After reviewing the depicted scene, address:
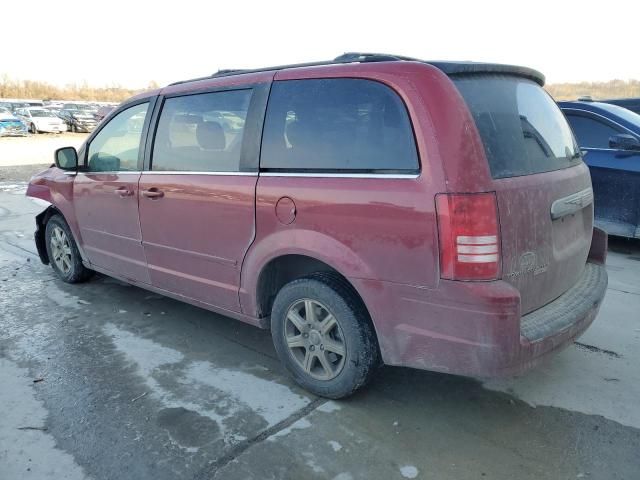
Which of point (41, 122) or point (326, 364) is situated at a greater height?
point (41, 122)

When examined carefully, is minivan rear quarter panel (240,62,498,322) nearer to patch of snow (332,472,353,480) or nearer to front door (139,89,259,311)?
front door (139,89,259,311)

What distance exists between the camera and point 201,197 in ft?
11.3

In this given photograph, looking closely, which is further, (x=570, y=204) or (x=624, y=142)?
(x=624, y=142)

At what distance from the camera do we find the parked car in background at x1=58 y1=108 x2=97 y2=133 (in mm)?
29917

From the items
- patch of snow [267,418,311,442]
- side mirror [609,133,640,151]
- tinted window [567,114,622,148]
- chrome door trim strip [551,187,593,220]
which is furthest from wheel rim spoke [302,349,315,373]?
tinted window [567,114,622,148]

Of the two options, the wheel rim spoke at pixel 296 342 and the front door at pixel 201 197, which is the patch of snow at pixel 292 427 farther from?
the front door at pixel 201 197

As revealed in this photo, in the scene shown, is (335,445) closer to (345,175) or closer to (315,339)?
(315,339)

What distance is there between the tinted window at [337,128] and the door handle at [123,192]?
1.38 m

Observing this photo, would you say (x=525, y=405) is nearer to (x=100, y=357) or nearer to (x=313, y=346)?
(x=313, y=346)

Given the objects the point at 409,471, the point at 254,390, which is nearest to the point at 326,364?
the point at 254,390

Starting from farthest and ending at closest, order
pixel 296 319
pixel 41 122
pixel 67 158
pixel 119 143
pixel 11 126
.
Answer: pixel 41 122, pixel 11 126, pixel 67 158, pixel 119 143, pixel 296 319

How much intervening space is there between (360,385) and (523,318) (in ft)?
3.05

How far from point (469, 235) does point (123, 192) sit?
2.75m

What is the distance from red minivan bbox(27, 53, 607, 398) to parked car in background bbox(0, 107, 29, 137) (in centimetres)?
2649
